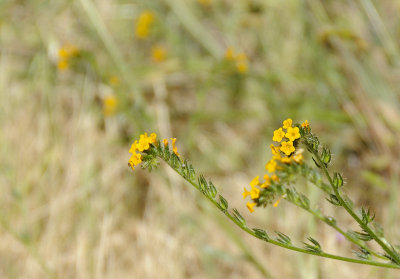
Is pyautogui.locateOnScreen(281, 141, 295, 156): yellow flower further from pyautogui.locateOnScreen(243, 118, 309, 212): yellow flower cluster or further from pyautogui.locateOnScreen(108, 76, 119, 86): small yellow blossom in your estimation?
pyautogui.locateOnScreen(108, 76, 119, 86): small yellow blossom

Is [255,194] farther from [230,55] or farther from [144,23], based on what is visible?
[144,23]

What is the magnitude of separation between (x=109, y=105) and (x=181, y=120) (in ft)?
1.09

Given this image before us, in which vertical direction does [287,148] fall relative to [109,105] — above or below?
below

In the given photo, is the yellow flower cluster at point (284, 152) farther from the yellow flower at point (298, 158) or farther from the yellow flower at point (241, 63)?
the yellow flower at point (241, 63)

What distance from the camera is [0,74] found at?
8.08 feet

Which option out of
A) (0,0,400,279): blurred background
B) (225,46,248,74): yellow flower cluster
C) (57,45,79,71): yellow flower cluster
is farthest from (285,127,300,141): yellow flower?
(57,45,79,71): yellow flower cluster

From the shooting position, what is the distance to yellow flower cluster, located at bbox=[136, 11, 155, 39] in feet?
8.48

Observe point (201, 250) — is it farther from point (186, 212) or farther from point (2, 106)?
point (2, 106)

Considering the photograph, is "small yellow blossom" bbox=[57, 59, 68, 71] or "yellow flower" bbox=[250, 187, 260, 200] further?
"small yellow blossom" bbox=[57, 59, 68, 71]

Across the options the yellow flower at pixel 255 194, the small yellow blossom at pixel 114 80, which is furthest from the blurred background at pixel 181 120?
the yellow flower at pixel 255 194

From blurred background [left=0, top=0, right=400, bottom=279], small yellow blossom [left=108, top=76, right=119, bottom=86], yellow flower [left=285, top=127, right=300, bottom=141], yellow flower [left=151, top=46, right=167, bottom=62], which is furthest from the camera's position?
yellow flower [left=151, top=46, right=167, bottom=62]

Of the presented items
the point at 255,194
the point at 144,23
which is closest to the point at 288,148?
the point at 255,194

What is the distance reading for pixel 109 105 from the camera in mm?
2322

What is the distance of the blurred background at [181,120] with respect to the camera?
6.48ft
